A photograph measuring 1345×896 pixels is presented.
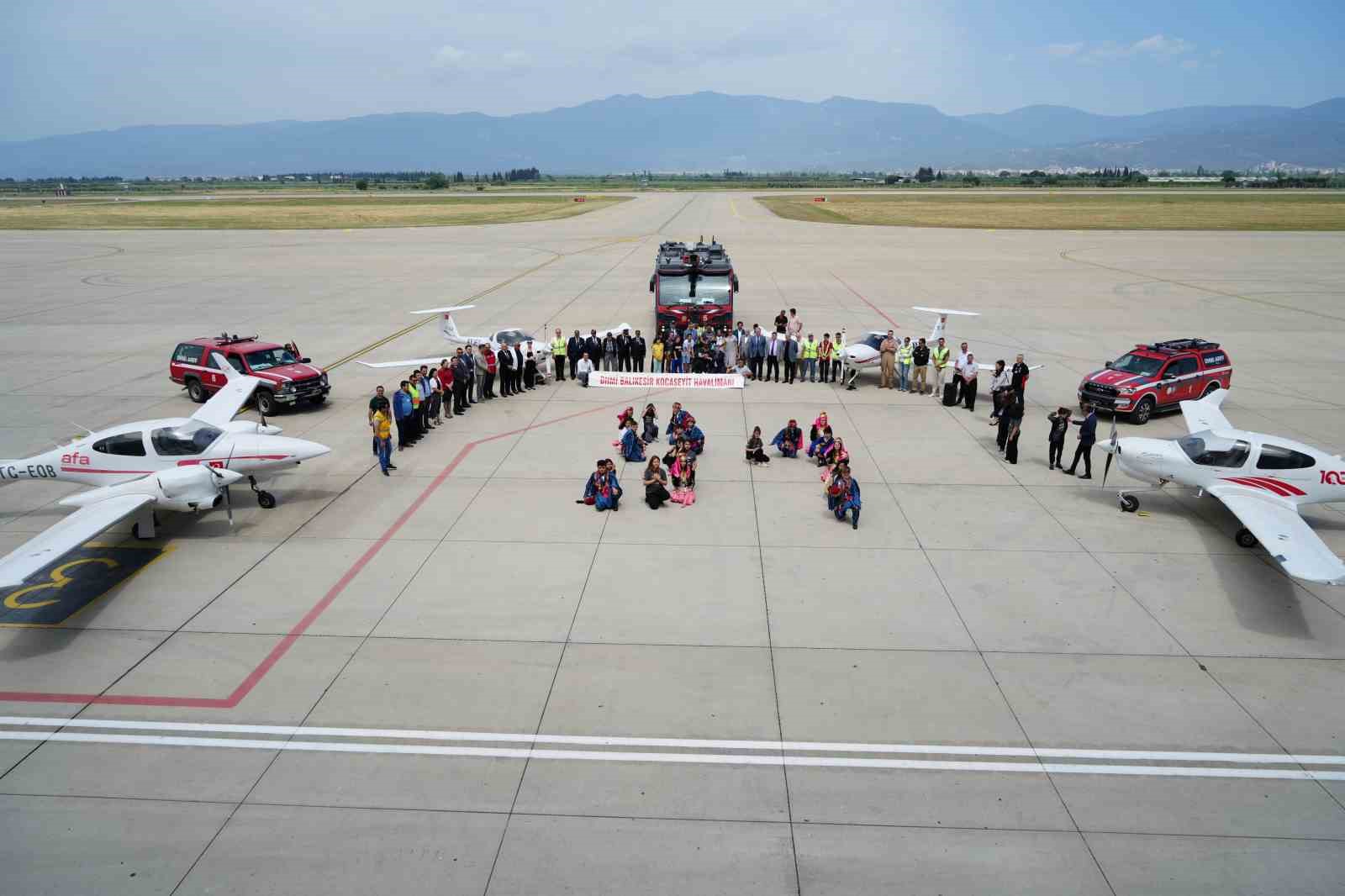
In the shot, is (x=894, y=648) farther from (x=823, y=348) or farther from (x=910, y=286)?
(x=910, y=286)

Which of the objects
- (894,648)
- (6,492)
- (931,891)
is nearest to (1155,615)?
(894,648)

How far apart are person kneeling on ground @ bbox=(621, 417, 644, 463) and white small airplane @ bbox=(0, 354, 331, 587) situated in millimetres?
5958

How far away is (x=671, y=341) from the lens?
980 inches

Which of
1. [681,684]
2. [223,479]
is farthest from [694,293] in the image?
[681,684]

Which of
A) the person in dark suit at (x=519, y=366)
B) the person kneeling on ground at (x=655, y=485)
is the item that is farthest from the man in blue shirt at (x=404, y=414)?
the person kneeling on ground at (x=655, y=485)

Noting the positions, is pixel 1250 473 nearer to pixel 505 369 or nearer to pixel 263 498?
pixel 505 369

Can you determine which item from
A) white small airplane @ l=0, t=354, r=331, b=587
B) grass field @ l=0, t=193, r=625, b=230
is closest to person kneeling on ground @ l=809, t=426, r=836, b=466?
white small airplane @ l=0, t=354, r=331, b=587

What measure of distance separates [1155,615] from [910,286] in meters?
31.9

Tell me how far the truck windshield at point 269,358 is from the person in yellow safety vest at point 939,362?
1754cm

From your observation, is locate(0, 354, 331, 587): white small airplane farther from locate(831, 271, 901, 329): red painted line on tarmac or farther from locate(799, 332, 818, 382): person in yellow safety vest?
locate(831, 271, 901, 329): red painted line on tarmac

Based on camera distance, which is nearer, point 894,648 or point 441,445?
point 894,648

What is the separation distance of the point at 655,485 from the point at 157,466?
28.8 feet

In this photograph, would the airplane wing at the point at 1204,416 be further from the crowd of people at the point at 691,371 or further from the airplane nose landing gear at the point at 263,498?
the airplane nose landing gear at the point at 263,498

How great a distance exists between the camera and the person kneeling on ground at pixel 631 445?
56.0ft
